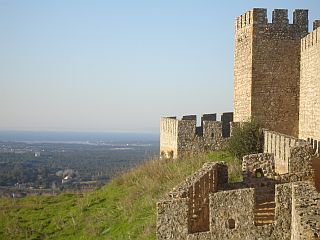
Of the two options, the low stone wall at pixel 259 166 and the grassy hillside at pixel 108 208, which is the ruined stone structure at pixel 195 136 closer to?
the grassy hillside at pixel 108 208

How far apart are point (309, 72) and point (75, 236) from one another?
9235 millimetres

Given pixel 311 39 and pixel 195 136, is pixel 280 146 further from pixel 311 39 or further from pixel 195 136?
pixel 195 136

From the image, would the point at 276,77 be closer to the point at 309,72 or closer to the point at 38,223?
the point at 309,72

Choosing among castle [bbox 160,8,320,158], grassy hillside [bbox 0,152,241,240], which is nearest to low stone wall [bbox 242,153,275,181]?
grassy hillside [bbox 0,152,241,240]

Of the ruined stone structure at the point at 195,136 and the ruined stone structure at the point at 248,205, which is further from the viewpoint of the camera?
the ruined stone structure at the point at 195,136

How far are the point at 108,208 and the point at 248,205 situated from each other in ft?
34.6

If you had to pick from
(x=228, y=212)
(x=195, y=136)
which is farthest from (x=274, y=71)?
(x=228, y=212)

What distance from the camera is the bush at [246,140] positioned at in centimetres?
1941

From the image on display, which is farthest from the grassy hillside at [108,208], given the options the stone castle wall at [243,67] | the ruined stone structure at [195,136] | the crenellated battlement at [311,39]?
the crenellated battlement at [311,39]

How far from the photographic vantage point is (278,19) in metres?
21.5

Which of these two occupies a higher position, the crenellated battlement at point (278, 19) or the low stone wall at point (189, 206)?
the crenellated battlement at point (278, 19)

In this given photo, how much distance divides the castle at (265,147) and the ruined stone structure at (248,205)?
16mm

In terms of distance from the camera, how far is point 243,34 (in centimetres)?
2214

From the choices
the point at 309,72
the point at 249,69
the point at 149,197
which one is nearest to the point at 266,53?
the point at 249,69
